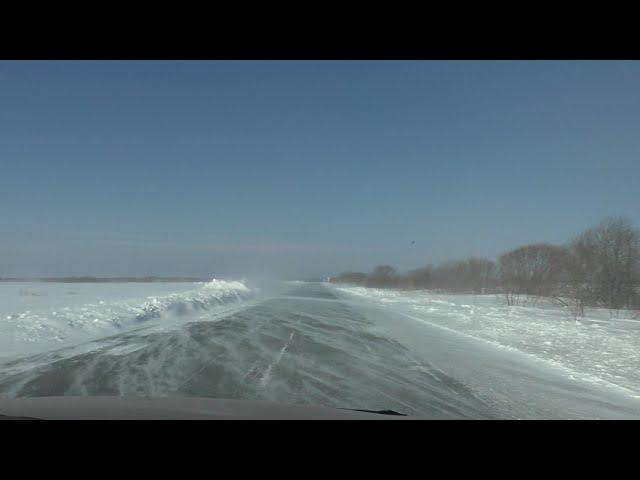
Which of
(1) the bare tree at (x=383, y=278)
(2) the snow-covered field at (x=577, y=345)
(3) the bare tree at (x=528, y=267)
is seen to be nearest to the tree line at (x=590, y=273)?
(3) the bare tree at (x=528, y=267)

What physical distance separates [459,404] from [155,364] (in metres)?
6.10

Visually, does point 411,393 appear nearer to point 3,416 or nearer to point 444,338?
point 3,416

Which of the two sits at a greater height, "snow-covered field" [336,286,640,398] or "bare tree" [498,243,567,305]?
"bare tree" [498,243,567,305]

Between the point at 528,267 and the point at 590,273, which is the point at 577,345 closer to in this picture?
the point at 590,273

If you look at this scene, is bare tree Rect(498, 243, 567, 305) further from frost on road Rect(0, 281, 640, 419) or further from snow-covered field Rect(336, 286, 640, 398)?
frost on road Rect(0, 281, 640, 419)

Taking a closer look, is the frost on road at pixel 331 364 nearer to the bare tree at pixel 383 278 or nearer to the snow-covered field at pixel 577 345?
the snow-covered field at pixel 577 345

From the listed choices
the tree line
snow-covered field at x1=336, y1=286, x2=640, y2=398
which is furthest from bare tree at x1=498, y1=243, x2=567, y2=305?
snow-covered field at x1=336, y1=286, x2=640, y2=398

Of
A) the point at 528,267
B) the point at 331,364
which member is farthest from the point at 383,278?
the point at 331,364

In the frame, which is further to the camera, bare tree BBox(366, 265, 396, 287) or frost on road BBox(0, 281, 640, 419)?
bare tree BBox(366, 265, 396, 287)

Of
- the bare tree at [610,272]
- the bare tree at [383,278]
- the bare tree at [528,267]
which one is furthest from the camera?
the bare tree at [383,278]

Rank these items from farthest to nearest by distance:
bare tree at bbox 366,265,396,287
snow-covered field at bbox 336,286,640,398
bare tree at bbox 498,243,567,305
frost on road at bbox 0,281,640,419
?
bare tree at bbox 366,265,396,287 → bare tree at bbox 498,243,567,305 → snow-covered field at bbox 336,286,640,398 → frost on road at bbox 0,281,640,419

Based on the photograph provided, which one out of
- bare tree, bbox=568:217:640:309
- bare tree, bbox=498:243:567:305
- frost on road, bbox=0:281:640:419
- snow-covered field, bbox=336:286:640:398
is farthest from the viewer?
bare tree, bbox=498:243:567:305
